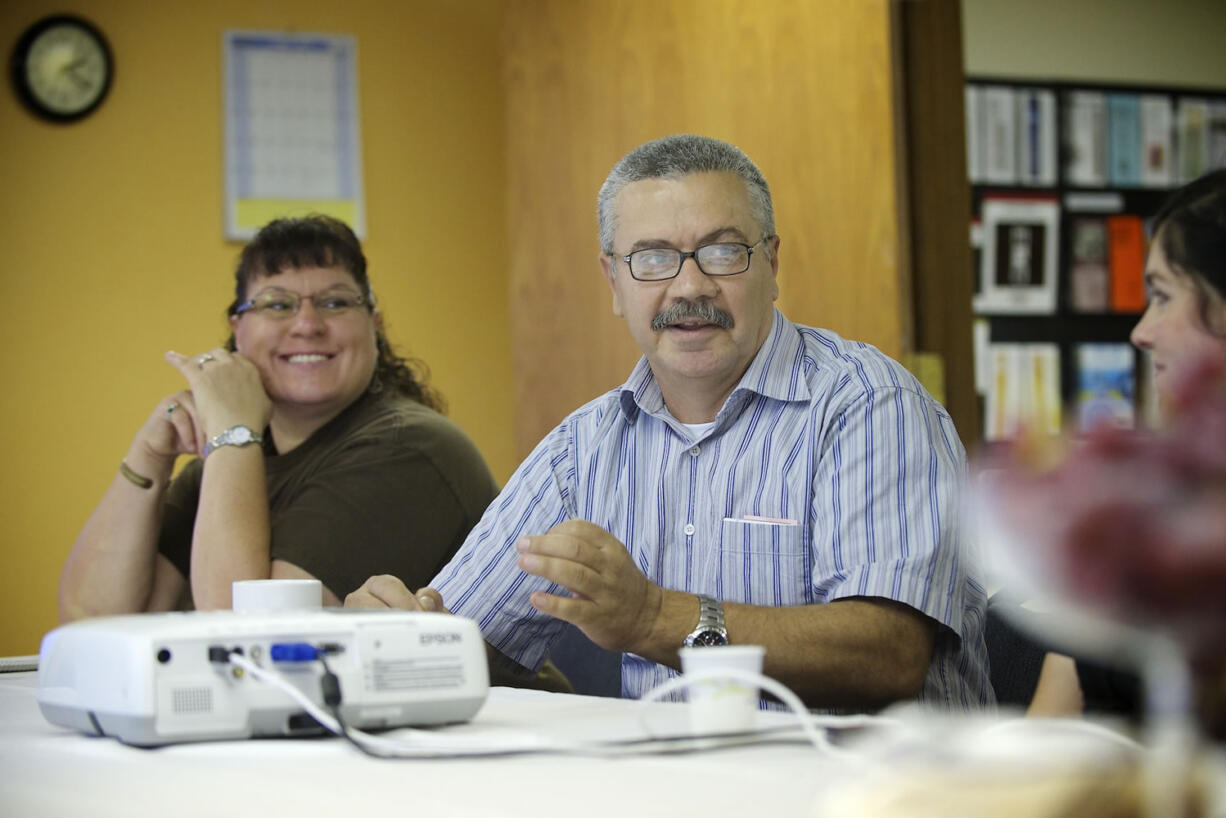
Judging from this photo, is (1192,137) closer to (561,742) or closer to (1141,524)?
(561,742)

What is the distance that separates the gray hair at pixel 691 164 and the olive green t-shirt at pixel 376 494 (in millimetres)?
628

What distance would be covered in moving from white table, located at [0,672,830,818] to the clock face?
2524 mm

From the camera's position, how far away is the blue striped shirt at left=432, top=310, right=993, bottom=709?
151 cm

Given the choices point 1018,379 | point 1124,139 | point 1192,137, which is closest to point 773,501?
point 1018,379

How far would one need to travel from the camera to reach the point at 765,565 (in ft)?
5.33

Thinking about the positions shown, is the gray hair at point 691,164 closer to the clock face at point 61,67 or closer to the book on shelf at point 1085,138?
the clock face at point 61,67

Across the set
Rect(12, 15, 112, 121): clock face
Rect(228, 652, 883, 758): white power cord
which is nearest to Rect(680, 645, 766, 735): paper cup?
Rect(228, 652, 883, 758): white power cord

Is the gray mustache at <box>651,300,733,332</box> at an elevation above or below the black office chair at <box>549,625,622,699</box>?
above

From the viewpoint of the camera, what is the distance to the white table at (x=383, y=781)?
0.73 meters

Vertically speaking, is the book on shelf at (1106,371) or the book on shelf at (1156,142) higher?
the book on shelf at (1156,142)

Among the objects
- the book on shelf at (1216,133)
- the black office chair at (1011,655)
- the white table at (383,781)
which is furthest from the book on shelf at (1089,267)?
the white table at (383,781)

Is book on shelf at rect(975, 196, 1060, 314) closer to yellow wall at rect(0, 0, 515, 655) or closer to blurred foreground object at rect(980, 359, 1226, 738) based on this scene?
yellow wall at rect(0, 0, 515, 655)

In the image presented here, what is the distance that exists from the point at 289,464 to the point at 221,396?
0.17 m

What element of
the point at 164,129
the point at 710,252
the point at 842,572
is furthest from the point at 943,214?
the point at 164,129
